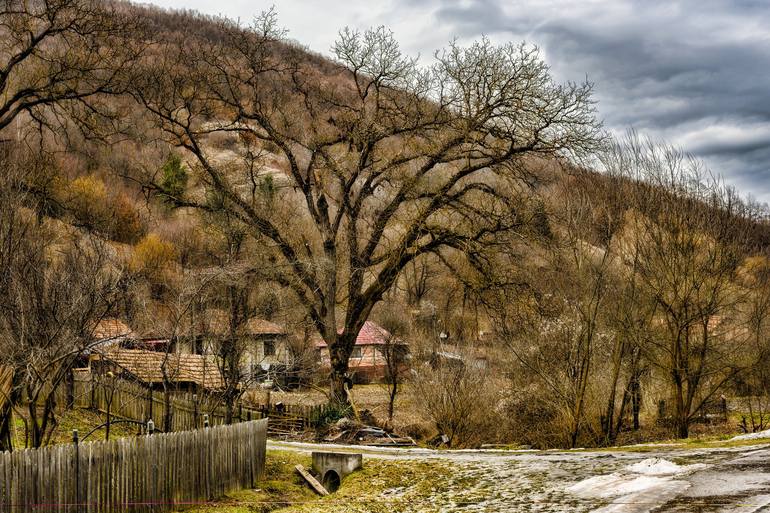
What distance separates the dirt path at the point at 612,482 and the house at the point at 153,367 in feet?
39.2

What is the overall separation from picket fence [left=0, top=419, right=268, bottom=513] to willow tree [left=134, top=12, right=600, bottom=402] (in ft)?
42.7

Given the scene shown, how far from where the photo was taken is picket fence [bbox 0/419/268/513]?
10.9 metres

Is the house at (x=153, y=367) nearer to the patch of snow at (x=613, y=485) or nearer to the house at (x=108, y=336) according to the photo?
the house at (x=108, y=336)

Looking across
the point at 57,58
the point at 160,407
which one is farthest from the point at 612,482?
the point at 57,58

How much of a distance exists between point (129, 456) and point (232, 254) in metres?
15.8

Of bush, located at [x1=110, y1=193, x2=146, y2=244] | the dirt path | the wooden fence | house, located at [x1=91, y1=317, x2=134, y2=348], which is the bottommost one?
the dirt path

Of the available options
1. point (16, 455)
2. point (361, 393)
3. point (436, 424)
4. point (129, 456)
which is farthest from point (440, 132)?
point (361, 393)

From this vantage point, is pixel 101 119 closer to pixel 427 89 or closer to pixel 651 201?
pixel 427 89

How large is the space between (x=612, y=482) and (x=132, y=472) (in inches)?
318

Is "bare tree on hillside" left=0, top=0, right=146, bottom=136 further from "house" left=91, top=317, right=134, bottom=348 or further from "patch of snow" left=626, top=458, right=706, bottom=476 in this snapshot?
"patch of snow" left=626, top=458, right=706, bottom=476

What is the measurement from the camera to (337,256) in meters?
30.9

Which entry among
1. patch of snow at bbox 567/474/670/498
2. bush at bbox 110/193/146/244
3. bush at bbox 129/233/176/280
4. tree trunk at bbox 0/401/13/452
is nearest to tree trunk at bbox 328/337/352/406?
tree trunk at bbox 0/401/13/452

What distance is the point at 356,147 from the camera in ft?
98.2

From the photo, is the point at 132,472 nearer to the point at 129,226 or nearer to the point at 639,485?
the point at 639,485
